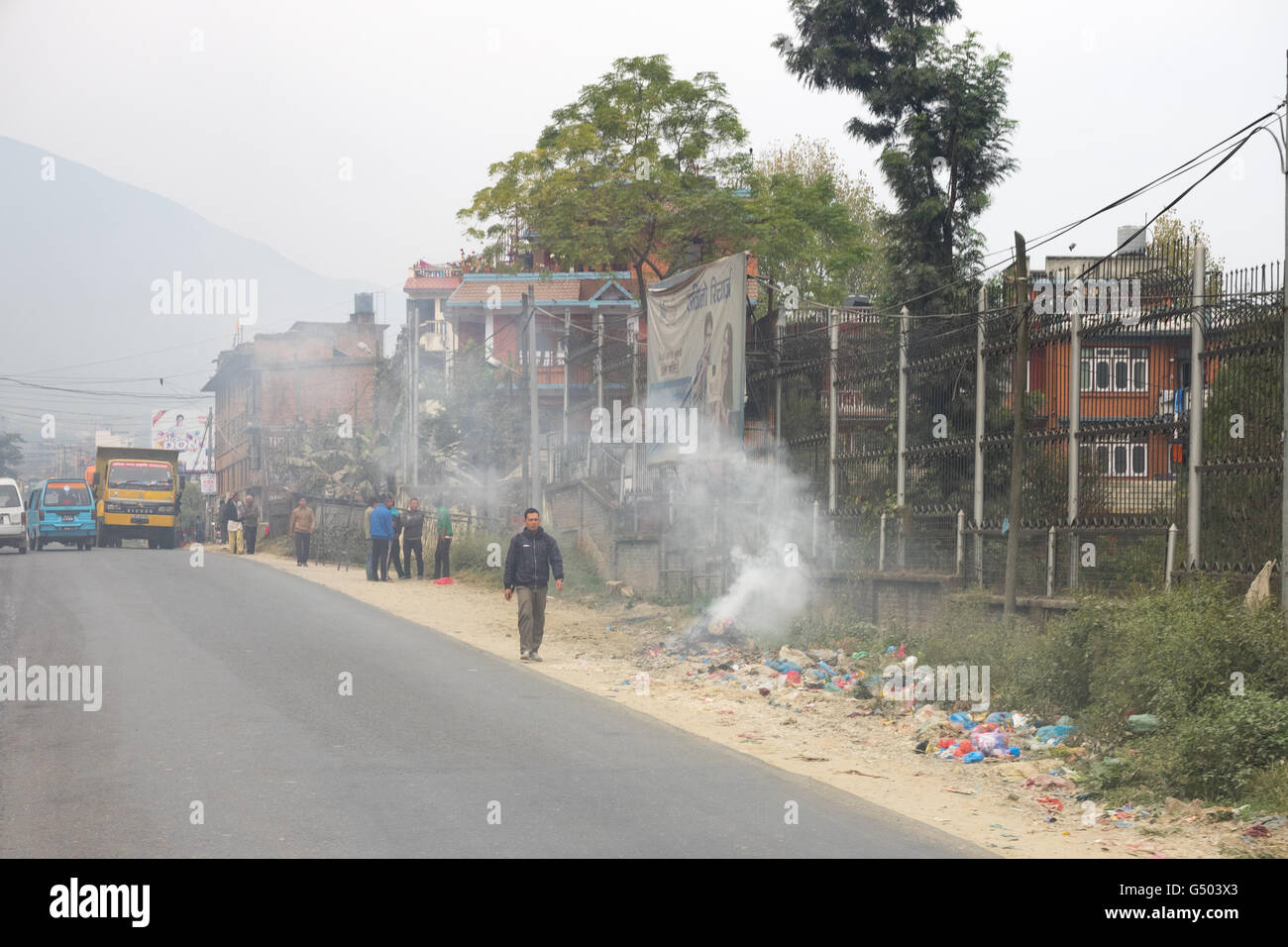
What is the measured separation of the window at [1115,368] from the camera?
11.6 m

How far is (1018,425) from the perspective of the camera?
12.9 meters

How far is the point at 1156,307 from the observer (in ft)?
37.4

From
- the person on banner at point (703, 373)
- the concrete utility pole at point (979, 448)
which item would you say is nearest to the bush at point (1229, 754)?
the concrete utility pole at point (979, 448)

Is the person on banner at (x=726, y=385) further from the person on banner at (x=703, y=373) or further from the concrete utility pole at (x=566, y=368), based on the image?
the concrete utility pole at (x=566, y=368)

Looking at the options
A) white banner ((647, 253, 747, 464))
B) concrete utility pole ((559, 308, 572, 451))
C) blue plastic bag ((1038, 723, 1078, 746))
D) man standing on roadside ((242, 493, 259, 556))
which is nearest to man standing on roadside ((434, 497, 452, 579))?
concrete utility pole ((559, 308, 572, 451))

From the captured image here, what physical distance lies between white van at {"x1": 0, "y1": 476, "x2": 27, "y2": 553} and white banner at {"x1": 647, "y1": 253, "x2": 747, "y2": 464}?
2455 centimetres

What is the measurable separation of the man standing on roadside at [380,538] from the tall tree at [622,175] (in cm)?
692

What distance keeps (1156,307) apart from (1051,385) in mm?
1600

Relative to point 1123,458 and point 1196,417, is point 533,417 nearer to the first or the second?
point 1123,458

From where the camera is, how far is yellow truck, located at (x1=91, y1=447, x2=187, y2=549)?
44719 mm

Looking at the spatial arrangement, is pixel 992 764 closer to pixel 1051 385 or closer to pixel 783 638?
pixel 1051 385

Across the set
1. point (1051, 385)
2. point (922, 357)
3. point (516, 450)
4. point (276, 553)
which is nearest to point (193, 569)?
point (276, 553)
